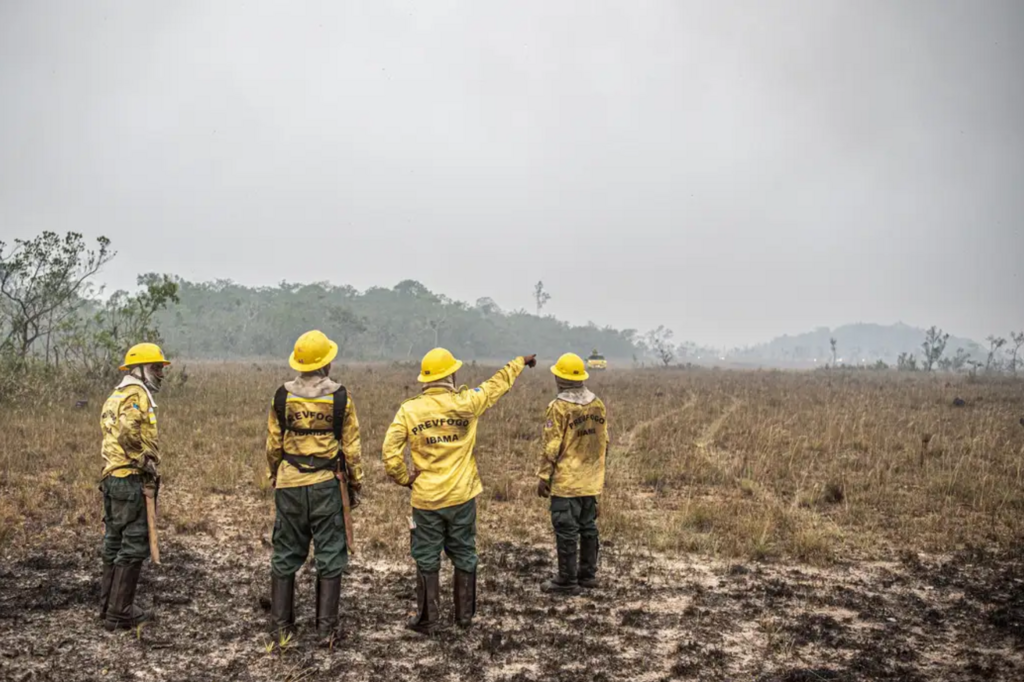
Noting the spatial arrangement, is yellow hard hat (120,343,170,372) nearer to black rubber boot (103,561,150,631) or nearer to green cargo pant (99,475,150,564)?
green cargo pant (99,475,150,564)

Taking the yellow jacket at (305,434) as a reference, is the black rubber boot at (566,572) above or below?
below

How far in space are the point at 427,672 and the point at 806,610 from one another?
123 inches

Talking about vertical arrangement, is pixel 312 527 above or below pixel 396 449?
below

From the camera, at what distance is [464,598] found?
4836 millimetres

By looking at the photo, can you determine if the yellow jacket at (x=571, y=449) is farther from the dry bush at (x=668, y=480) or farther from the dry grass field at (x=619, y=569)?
the dry bush at (x=668, y=480)

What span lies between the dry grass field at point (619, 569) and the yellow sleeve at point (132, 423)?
1.28m

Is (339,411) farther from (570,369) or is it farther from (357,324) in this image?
(357,324)

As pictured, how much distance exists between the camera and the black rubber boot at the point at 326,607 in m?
4.57

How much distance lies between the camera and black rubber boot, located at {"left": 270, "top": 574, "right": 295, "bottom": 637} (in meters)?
4.59

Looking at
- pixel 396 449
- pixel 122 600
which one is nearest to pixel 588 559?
pixel 396 449

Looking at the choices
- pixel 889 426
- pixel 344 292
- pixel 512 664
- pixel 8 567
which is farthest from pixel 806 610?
pixel 344 292

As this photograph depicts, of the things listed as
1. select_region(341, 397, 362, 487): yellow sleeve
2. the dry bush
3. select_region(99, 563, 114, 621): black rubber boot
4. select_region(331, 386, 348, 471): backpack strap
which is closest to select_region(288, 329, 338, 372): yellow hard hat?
select_region(331, 386, 348, 471): backpack strap

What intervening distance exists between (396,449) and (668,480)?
616cm

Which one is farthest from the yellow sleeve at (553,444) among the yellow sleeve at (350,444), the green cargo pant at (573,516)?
the yellow sleeve at (350,444)
